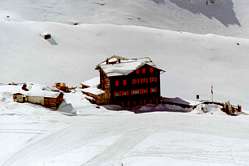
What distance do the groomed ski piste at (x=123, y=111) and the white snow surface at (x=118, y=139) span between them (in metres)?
0.05

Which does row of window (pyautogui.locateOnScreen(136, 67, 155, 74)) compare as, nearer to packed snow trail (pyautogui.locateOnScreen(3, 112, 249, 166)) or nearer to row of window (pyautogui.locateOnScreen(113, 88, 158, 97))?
row of window (pyautogui.locateOnScreen(113, 88, 158, 97))

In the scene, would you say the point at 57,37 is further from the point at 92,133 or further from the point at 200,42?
the point at 92,133

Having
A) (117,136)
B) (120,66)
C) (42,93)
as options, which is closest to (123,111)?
(120,66)

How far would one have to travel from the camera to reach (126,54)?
2307 inches

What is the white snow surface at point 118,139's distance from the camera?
71.5ft

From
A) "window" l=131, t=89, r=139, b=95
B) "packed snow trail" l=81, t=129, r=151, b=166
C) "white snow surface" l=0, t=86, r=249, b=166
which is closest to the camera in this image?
"packed snow trail" l=81, t=129, r=151, b=166

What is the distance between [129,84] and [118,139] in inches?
716

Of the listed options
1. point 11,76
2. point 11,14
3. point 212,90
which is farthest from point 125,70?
point 11,14

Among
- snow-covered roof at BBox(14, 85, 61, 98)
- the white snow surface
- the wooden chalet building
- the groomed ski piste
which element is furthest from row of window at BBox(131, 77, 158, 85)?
the white snow surface

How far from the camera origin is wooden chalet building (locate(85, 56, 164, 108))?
139ft

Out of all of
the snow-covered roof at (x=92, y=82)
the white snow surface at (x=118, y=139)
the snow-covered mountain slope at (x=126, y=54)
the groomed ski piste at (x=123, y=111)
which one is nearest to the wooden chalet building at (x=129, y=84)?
the snow-covered roof at (x=92, y=82)

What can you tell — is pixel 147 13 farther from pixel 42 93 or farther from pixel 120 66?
pixel 42 93

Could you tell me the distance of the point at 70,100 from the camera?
4050cm

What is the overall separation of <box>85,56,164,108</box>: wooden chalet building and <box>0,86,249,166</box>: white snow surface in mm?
10966
